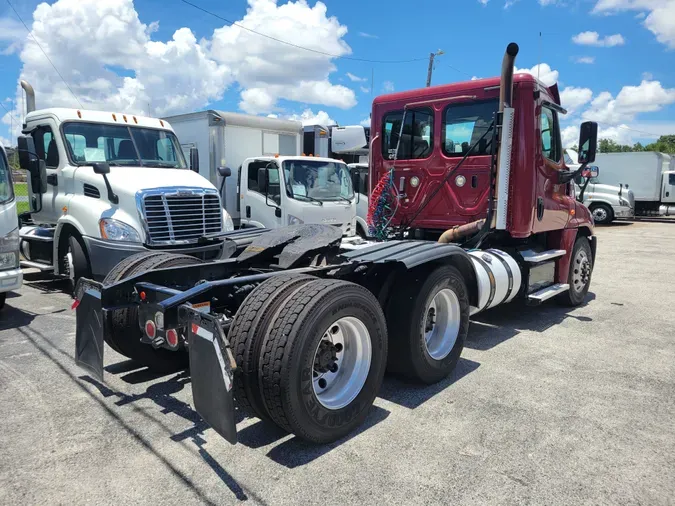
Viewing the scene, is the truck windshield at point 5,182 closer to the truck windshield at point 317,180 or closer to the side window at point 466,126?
the truck windshield at point 317,180

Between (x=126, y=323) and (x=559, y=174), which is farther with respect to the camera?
(x=559, y=174)

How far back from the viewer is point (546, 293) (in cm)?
645

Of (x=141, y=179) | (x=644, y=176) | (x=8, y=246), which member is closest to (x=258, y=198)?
(x=141, y=179)

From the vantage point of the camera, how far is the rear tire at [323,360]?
3018 millimetres

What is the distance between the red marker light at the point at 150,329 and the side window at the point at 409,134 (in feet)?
14.0

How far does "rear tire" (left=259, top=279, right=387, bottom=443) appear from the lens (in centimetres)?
302

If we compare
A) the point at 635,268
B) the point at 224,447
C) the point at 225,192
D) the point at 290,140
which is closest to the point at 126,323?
the point at 224,447

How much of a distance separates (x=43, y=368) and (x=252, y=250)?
85.2 inches

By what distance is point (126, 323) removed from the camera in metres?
4.21

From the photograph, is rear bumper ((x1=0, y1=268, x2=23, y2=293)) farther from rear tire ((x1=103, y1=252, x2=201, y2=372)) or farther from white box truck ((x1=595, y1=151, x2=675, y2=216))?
white box truck ((x1=595, y1=151, x2=675, y2=216))

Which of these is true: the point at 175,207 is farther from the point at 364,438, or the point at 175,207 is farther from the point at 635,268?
the point at 635,268

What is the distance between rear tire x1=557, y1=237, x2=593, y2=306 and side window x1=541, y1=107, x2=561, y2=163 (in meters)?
1.53

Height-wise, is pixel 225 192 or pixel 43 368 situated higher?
pixel 225 192

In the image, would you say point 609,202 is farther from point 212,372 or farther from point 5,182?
point 212,372
